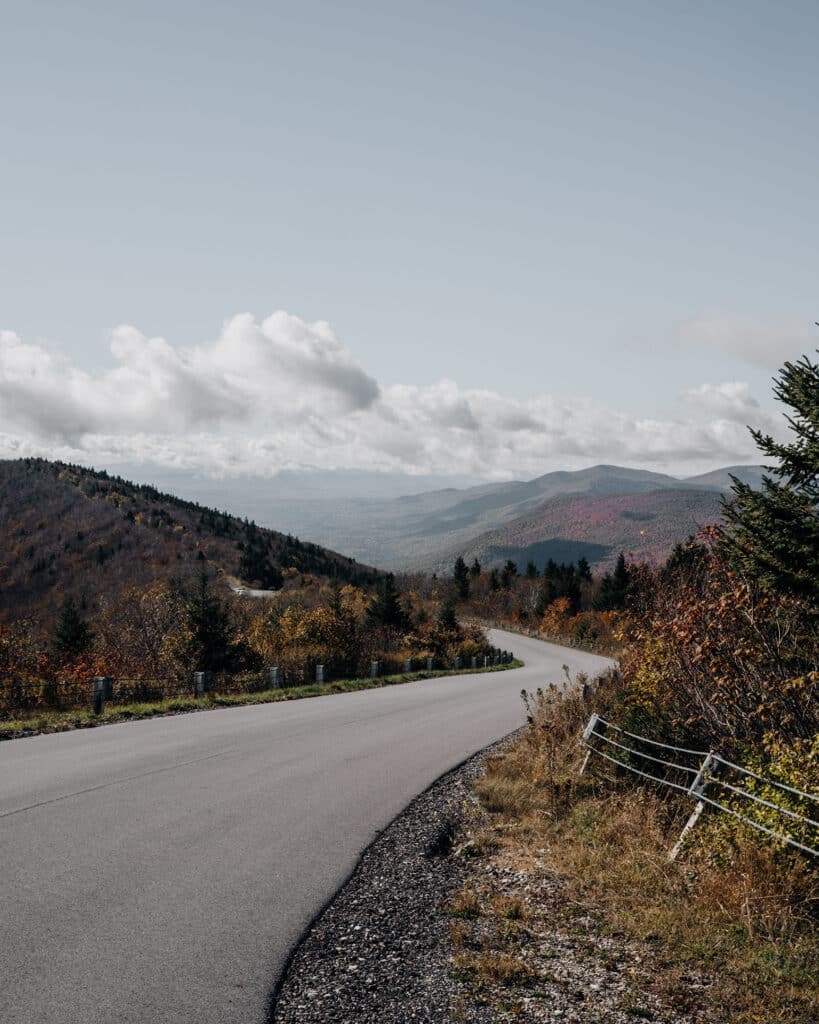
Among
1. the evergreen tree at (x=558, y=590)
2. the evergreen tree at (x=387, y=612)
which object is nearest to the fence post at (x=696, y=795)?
the evergreen tree at (x=387, y=612)

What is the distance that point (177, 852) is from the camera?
6996 mm

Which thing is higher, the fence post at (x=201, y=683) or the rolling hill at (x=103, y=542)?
the rolling hill at (x=103, y=542)

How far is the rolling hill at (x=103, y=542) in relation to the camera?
331ft

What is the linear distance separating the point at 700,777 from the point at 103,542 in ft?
399

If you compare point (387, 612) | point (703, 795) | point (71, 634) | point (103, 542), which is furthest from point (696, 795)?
point (103, 542)

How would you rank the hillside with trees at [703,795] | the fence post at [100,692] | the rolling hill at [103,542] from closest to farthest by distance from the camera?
the hillside with trees at [703,795]
the fence post at [100,692]
the rolling hill at [103,542]

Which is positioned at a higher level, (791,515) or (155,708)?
(791,515)

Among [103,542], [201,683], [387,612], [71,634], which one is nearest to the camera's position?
[201,683]

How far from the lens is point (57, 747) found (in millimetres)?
12094

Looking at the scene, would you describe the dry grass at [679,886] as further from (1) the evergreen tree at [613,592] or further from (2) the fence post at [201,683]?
(1) the evergreen tree at [613,592]

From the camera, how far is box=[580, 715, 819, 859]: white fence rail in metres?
6.32

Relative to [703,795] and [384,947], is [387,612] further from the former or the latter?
[384,947]

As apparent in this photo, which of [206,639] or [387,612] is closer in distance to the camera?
[206,639]

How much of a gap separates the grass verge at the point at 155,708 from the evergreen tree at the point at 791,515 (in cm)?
1328
